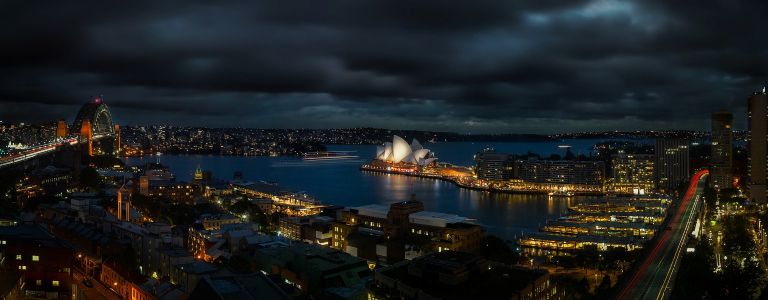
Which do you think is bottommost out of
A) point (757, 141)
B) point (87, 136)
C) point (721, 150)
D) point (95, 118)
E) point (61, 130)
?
point (721, 150)

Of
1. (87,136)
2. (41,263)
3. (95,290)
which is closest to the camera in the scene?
(41,263)

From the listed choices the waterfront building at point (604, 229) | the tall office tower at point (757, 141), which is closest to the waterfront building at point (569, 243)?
the waterfront building at point (604, 229)

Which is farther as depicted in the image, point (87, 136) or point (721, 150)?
point (87, 136)

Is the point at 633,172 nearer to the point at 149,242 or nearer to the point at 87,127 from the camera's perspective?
the point at 149,242

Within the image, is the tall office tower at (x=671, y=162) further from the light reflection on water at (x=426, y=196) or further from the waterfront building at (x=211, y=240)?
the waterfront building at (x=211, y=240)

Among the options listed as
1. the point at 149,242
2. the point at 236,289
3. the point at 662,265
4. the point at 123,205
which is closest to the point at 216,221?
the point at 123,205

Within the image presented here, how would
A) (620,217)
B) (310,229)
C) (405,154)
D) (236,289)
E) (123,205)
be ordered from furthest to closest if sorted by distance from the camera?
(405,154)
(620,217)
(123,205)
(310,229)
(236,289)
